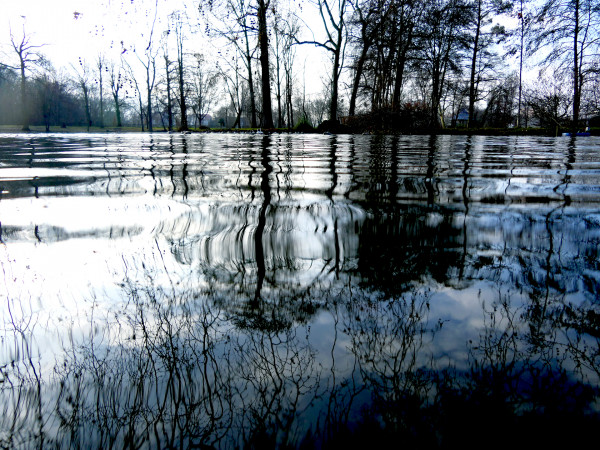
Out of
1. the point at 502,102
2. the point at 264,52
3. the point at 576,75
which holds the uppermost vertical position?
the point at 502,102

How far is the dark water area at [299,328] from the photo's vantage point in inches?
37.4

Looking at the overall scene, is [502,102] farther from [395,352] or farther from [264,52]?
[395,352]

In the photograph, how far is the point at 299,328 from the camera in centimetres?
139

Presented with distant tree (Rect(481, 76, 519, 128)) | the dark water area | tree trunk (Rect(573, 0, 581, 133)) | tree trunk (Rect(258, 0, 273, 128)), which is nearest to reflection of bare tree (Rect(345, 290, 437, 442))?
the dark water area

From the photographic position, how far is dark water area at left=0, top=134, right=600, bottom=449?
0.95 metres

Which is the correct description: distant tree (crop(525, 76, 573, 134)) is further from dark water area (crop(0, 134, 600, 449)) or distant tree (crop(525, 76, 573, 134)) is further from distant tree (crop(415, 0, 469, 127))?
dark water area (crop(0, 134, 600, 449))

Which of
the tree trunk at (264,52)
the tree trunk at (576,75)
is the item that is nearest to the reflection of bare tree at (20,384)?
the tree trunk at (264,52)

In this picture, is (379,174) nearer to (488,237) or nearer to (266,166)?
(266,166)

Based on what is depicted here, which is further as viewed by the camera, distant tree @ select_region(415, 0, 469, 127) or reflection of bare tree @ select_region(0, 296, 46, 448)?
distant tree @ select_region(415, 0, 469, 127)

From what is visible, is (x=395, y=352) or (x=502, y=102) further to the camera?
(x=502, y=102)

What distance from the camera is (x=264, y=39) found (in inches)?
758

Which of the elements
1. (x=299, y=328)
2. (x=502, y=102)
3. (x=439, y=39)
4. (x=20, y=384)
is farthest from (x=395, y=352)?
(x=502, y=102)

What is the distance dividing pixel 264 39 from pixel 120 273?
19.4m

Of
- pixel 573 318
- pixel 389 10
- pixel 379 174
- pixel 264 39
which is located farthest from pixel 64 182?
pixel 389 10
